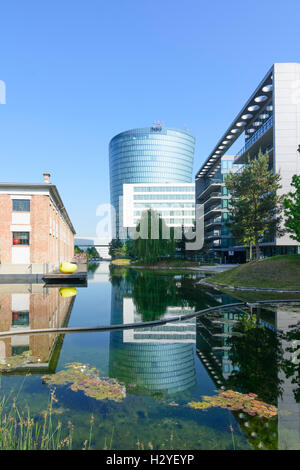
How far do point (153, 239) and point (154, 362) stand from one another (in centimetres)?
5523

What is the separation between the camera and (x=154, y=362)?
25.9ft

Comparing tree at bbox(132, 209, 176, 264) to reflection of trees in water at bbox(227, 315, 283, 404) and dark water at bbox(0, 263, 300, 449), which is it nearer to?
dark water at bbox(0, 263, 300, 449)

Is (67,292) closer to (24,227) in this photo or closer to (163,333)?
(163,333)

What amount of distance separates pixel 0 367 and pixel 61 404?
2745 millimetres

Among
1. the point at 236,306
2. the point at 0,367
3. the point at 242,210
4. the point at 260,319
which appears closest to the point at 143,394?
the point at 0,367

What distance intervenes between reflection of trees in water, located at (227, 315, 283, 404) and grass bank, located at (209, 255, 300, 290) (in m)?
13.4

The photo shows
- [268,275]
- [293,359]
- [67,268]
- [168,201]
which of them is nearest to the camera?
[293,359]

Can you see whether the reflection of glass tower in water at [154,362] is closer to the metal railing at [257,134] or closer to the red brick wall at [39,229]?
the red brick wall at [39,229]

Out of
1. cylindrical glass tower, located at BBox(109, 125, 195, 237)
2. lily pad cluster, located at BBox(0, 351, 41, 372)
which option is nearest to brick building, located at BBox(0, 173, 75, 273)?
lily pad cluster, located at BBox(0, 351, 41, 372)

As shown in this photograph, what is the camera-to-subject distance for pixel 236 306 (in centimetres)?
1612

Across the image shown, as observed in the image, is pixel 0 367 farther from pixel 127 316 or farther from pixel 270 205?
pixel 270 205

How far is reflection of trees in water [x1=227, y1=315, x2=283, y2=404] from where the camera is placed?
6324mm

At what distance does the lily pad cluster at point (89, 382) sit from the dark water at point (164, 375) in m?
0.04

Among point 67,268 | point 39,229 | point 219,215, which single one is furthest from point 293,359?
point 219,215
